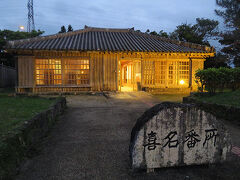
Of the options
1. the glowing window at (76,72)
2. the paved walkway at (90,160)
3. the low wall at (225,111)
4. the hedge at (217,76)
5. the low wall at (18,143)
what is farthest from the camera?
the glowing window at (76,72)

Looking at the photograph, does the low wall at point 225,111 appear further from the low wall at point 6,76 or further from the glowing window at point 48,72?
the low wall at point 6,76

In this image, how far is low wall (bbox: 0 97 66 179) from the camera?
2.22 m

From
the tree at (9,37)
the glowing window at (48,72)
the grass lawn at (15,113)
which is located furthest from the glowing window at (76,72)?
the tree at (9,37)

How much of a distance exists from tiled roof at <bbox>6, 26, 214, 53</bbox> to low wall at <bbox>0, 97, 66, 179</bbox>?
313 inches

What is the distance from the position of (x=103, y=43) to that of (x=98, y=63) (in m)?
1.75

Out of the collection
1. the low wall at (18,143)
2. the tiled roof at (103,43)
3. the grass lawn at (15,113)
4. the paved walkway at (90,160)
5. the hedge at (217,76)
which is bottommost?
the paved walkway at (90,160)

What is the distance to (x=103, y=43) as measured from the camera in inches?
499

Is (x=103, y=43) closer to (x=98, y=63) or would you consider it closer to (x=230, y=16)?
(x=98, y=63)

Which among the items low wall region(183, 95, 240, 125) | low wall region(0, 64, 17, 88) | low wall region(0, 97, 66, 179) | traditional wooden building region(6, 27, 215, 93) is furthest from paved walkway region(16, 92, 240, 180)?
low wall region(0, 64, 17, 88)

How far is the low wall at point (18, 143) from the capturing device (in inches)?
87.4

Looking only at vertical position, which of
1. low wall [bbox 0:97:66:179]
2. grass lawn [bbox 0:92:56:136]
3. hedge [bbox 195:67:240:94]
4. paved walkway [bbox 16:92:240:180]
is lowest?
paved walkway [bbox 16:92:240:180]

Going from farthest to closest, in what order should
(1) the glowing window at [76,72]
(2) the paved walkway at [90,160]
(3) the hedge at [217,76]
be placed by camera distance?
(1) the glowing window at [76,72]
(3) the hedge at [217,76]
(2) the paved walkway at [90,160]

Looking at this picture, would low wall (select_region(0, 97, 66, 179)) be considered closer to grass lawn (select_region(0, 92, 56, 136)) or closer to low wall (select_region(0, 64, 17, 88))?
grass lawn (select_region(0, 92, 56, 136))

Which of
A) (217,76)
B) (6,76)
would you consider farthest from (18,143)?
(6,76)
